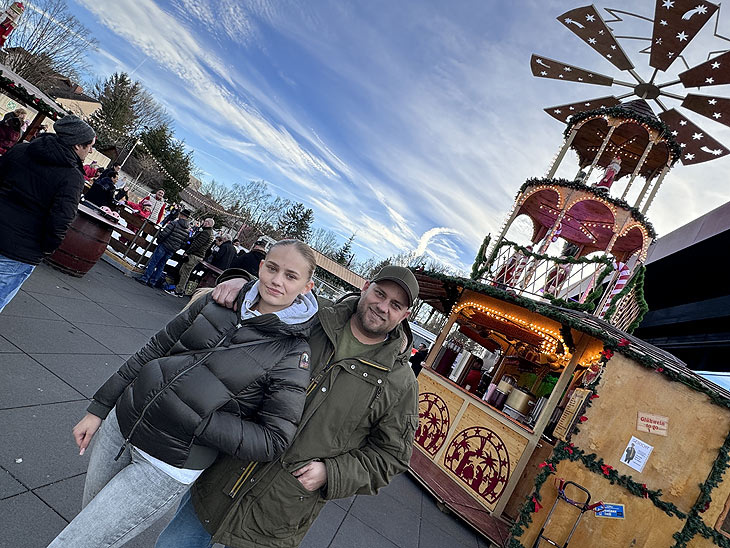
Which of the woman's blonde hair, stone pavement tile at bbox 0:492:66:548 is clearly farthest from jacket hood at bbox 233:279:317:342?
stone pavement tile at bbox 0:492:66:548

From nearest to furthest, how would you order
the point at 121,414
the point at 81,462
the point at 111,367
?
the point at 121,414 < the point at 81,462 < the point at 111,367

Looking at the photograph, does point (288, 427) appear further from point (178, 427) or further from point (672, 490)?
point (672, 490)

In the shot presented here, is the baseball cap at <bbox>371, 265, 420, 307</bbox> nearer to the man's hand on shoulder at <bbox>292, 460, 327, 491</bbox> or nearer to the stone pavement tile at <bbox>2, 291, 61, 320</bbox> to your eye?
the man's hand on shoulder at <bbox>292, 460, 327, 491</bbox>

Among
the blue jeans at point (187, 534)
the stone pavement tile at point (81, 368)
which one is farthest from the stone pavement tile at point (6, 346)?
the blue jeans at point (187, 534)

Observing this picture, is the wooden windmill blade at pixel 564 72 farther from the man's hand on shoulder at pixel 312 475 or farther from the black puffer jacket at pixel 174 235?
the man's hand on shoulder at pixel 312 475

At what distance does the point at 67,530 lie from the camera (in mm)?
1654

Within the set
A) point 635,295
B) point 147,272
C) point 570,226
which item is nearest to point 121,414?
point 635,295

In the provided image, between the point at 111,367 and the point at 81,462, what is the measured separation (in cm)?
194

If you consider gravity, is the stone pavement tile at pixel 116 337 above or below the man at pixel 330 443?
below

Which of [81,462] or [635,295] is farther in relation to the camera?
[635,295]

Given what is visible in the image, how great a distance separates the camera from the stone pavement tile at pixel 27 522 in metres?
2.18

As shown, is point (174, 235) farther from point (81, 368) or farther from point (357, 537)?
point (357, 537)

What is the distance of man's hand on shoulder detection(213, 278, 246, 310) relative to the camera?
1.87 meters

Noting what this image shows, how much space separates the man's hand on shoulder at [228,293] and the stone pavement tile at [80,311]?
475cm
